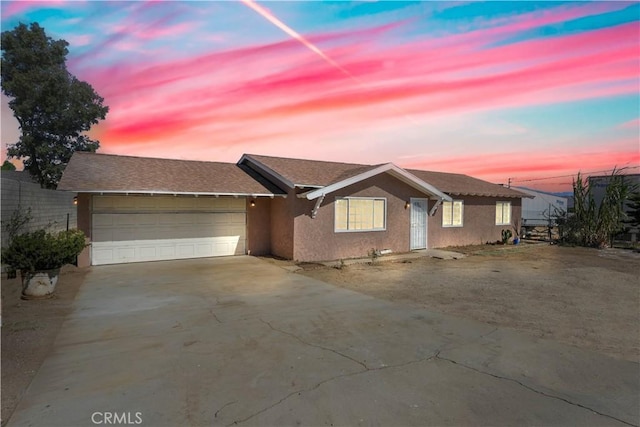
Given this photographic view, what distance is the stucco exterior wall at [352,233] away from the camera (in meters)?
13.1

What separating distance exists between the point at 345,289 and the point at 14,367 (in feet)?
20.2

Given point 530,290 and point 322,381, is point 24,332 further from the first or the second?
point 530,290

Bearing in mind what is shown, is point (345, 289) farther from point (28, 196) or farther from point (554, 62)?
point (554, 62)

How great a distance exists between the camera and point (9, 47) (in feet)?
90.5

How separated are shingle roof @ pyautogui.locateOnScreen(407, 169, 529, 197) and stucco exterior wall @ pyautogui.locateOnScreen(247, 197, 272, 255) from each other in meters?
8.54

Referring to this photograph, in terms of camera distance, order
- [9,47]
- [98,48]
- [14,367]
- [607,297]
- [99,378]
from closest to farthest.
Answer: [99,378], [14,367], [607,297], [98,48], [9,47]

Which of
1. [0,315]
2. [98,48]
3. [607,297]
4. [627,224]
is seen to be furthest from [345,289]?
[627,224]

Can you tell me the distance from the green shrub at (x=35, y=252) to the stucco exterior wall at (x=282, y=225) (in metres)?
6.91

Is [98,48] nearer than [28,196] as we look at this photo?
No

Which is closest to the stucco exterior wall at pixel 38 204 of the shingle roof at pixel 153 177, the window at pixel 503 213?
the shingle roof at pixel 153 177

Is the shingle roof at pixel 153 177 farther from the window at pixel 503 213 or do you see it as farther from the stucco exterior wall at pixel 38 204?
the window at pixel 503 213

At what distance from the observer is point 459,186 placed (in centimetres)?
1906

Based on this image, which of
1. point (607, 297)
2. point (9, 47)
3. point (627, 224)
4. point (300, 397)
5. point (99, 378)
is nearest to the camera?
point (300, 397)

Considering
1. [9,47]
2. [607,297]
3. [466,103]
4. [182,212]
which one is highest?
[9,47]
